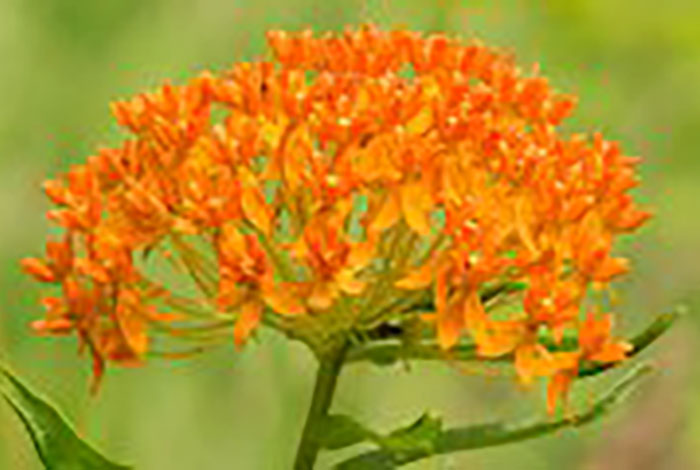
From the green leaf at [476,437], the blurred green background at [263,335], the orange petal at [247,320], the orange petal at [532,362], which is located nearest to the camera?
the orange petal at [247,320]

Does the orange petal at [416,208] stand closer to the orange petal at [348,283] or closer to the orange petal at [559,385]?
the orange petal at [348,283]

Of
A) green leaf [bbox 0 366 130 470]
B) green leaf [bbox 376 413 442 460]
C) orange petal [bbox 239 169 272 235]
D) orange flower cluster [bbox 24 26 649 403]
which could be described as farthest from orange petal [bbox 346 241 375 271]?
green leaf [bbox 0 366 130 470]

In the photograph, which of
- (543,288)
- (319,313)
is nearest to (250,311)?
(319,313)

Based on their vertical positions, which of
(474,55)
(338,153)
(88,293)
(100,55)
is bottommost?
(88,293)

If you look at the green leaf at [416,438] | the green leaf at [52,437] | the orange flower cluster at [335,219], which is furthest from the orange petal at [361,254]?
the green leaf at [52,437]

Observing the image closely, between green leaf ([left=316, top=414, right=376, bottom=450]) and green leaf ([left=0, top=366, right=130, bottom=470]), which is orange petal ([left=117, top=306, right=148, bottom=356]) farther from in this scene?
green leaf ([left=316, top=414, right=376, bottom=450])

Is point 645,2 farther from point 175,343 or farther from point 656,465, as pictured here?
point 656,465

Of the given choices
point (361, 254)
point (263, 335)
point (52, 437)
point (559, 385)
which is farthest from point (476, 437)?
point (263, 335)
